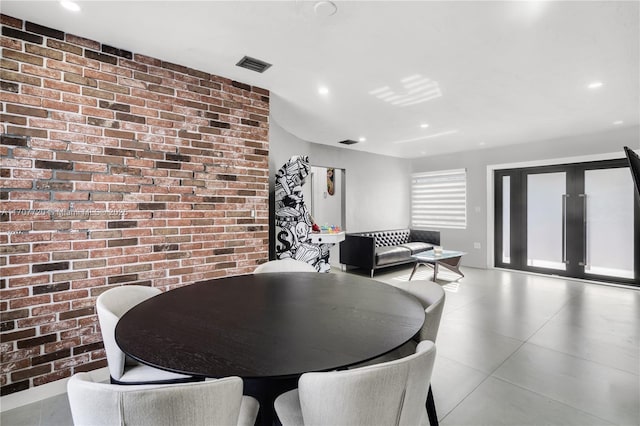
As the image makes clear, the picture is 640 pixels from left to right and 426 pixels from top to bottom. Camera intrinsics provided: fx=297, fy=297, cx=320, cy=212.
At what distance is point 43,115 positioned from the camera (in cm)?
203

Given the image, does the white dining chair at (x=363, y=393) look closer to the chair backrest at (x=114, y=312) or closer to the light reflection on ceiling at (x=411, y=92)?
the chair backrest at (x=114, y=312)

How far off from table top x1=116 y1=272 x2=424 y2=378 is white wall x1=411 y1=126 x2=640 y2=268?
17.8ft

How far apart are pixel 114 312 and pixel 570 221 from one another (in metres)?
6.73

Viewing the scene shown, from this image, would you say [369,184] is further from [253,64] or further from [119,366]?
[119,366]

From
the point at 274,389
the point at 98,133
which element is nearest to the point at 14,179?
the point at 98,133

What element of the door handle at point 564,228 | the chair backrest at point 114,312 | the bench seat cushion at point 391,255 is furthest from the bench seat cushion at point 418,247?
the chair backrest at point 114,312

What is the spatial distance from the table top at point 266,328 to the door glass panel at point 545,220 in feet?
17.7

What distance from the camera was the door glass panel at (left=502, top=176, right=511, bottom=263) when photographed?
6.11 m

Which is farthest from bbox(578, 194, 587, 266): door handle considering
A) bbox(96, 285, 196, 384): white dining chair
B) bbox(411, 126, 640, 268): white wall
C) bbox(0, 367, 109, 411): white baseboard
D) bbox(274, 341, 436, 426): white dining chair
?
bbox(0, 367, 109, 411): white baseboard

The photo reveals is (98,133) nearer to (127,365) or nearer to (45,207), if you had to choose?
(45,207)

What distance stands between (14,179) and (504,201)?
7.20 metres

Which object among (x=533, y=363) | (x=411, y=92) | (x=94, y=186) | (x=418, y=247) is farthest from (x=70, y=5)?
(x=418, y=247)

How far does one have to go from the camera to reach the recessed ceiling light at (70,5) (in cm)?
180

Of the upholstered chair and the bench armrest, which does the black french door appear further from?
the upholstered chair
